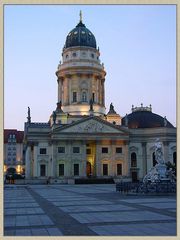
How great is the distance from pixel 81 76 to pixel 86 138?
1937 cm

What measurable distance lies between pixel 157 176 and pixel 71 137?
1866 inches

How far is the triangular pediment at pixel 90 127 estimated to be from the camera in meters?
89.3

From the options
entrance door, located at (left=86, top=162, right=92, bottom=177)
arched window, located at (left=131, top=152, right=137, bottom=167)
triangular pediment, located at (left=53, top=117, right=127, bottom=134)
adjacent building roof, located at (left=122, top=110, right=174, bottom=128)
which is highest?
adjacent building roof, located at (left=122, top=110, right=174, bottom=128)

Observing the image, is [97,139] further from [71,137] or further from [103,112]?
[103,112]

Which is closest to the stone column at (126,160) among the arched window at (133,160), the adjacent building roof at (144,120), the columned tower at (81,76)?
the arched window at (133,160)

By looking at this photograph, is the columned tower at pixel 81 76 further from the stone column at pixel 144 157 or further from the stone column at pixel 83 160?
the stone column at pixel 144 157

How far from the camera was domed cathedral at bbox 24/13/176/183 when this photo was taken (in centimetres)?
8946

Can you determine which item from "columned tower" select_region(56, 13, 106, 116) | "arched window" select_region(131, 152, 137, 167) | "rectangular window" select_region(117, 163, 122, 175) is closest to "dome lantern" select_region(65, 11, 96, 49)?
"columned tower" select_region(56, 13, 106, 116)

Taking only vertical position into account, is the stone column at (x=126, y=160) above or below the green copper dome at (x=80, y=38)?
below

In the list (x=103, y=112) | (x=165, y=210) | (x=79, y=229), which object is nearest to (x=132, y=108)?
(x=103, y=112)

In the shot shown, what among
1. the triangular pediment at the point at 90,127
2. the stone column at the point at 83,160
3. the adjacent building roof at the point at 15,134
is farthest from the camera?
the adjacent building roof at the point at 15,134

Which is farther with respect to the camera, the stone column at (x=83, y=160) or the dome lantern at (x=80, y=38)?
the dome lantern at (x=80, y=38)

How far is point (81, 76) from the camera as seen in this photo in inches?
4045

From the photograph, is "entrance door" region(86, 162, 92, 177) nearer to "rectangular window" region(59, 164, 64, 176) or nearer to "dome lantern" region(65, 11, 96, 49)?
"rectangular window" region(59, 164, 64, 176)
